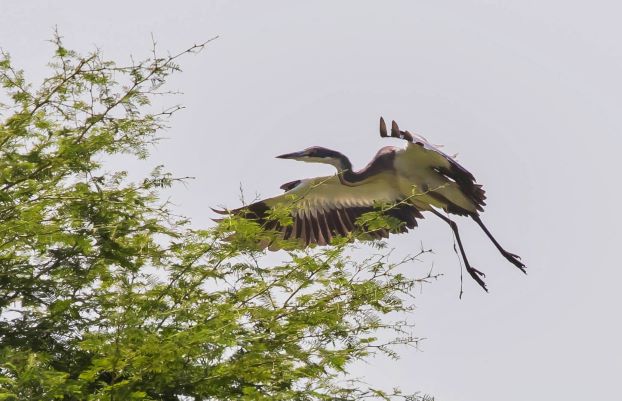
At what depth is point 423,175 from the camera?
32.7 feet

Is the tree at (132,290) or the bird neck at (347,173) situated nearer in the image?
the tree at (132,290)

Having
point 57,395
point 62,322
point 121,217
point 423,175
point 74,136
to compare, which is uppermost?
point 423,175

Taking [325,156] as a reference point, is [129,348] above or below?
below

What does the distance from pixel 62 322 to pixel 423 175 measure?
4.59 m

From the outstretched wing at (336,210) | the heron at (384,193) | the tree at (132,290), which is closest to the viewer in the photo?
the tree at (132,290)

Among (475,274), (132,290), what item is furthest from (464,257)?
(132,290)

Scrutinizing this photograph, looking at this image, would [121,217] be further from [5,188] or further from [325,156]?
[325,156]

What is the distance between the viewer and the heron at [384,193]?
377 inches

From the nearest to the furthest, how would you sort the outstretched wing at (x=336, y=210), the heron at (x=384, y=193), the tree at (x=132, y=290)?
the tree at (x=132, y=290) < the heron at (x=384, y=193) < the outstretched wing at (x=336, y=210)

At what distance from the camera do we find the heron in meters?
9.59

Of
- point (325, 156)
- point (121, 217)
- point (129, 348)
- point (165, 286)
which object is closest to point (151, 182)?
point (121, 217)

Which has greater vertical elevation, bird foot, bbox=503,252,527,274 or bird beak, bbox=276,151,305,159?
bird beak, bbox=276,151,305,159

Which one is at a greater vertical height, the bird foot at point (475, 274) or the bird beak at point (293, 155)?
the bird beak at point (293, 155)

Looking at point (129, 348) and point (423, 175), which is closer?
point (129, 348)
